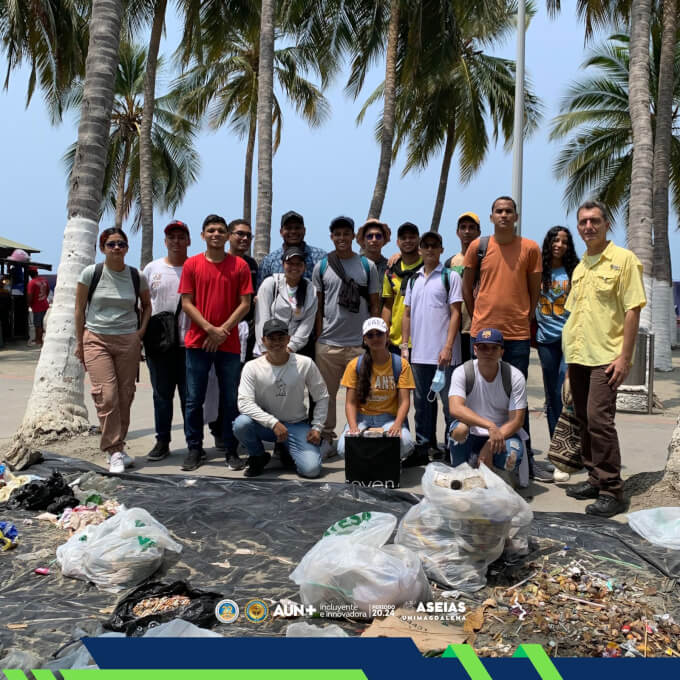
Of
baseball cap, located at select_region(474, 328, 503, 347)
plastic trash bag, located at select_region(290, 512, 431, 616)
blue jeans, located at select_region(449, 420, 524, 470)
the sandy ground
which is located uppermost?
baseball cap, located at select_region(474, 328, 503, 347)

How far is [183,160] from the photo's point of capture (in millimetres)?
29953

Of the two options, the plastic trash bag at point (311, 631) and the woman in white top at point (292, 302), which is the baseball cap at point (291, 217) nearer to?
the woman in white top at point (292, 302)

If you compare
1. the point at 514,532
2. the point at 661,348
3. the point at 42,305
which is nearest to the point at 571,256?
the point at 514,532

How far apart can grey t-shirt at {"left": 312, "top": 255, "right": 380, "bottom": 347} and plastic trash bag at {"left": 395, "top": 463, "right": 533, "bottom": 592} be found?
2643 mm

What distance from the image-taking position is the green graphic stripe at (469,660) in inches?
99.3

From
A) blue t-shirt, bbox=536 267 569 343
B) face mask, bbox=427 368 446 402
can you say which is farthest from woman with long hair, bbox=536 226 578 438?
face mask, bbox=427 368 446 402

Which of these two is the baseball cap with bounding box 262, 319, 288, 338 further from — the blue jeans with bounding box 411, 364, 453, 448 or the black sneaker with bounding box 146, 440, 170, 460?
the black sneaker with bounding box 146, 440, 170, 460

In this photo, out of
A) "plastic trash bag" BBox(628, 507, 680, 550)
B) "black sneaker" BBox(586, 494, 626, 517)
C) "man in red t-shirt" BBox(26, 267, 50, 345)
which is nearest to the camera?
"plastic trash bag" BBox(628, 507, 680, 550)

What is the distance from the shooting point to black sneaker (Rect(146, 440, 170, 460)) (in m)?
6.15

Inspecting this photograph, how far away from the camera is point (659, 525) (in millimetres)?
4156

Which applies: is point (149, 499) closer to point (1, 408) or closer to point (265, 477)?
point (265, 477)

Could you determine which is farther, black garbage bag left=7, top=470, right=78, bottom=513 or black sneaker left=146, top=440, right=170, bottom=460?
black sneaker left=146, top=440, right=170, bottom=460

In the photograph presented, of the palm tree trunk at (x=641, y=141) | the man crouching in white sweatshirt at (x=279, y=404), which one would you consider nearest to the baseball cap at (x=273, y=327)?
the man crouching in white sweatshirt at (x=279, y=404)

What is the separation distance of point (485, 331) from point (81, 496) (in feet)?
10.3
